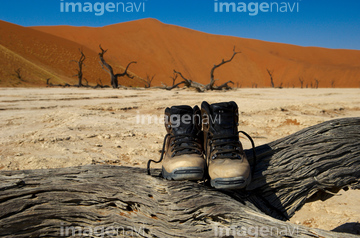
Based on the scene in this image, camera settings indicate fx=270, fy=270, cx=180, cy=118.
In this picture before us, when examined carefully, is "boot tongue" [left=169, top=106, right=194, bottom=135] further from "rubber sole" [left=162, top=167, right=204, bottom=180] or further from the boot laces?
"rubber sole" [left=162, top=167, right=204, bottom=180]

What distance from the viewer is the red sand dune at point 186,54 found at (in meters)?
45.2

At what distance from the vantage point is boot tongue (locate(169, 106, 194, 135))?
1.75m

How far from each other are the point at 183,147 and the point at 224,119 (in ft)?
1.02

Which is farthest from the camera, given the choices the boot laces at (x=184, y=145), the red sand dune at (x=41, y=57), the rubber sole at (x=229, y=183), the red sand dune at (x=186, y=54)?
the red sand dune at (x=186, y=54)

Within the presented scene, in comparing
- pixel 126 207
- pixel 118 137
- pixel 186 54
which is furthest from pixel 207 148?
pixel 186 54

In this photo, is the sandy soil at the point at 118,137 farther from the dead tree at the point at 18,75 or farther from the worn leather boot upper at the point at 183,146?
the dead tree at the point at 18,75

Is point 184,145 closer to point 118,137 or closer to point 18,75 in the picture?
point 118,137

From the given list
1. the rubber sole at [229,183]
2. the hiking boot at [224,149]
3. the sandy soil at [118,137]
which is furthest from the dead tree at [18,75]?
the rubber sole at [229,183]

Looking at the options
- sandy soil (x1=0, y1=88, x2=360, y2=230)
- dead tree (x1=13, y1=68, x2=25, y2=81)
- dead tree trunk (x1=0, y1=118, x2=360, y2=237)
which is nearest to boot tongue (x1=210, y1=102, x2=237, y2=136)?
dead tree trunk (x1=0, y1=118, x2=360, y2=237)

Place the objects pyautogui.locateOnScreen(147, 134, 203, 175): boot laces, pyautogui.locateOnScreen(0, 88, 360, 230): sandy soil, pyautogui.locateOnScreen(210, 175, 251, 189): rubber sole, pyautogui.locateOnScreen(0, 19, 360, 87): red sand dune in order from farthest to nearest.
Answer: pyautogui.locateOnScreen(0, 19, 360, 87): red sand dune, pyautogui.locateOnScreen(0, 88, 360, 230): sandy soil, pyautogui.locateOnScreen(147, 134, 203, 175): boot laces, pyautogui.locateOnScreen(210, 175, 251, 189): rubber sole

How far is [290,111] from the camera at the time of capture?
258 inches

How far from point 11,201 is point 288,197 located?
5.11 feet

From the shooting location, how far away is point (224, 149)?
162cm

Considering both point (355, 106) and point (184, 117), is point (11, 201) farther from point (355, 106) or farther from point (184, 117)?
point (355, 106)
